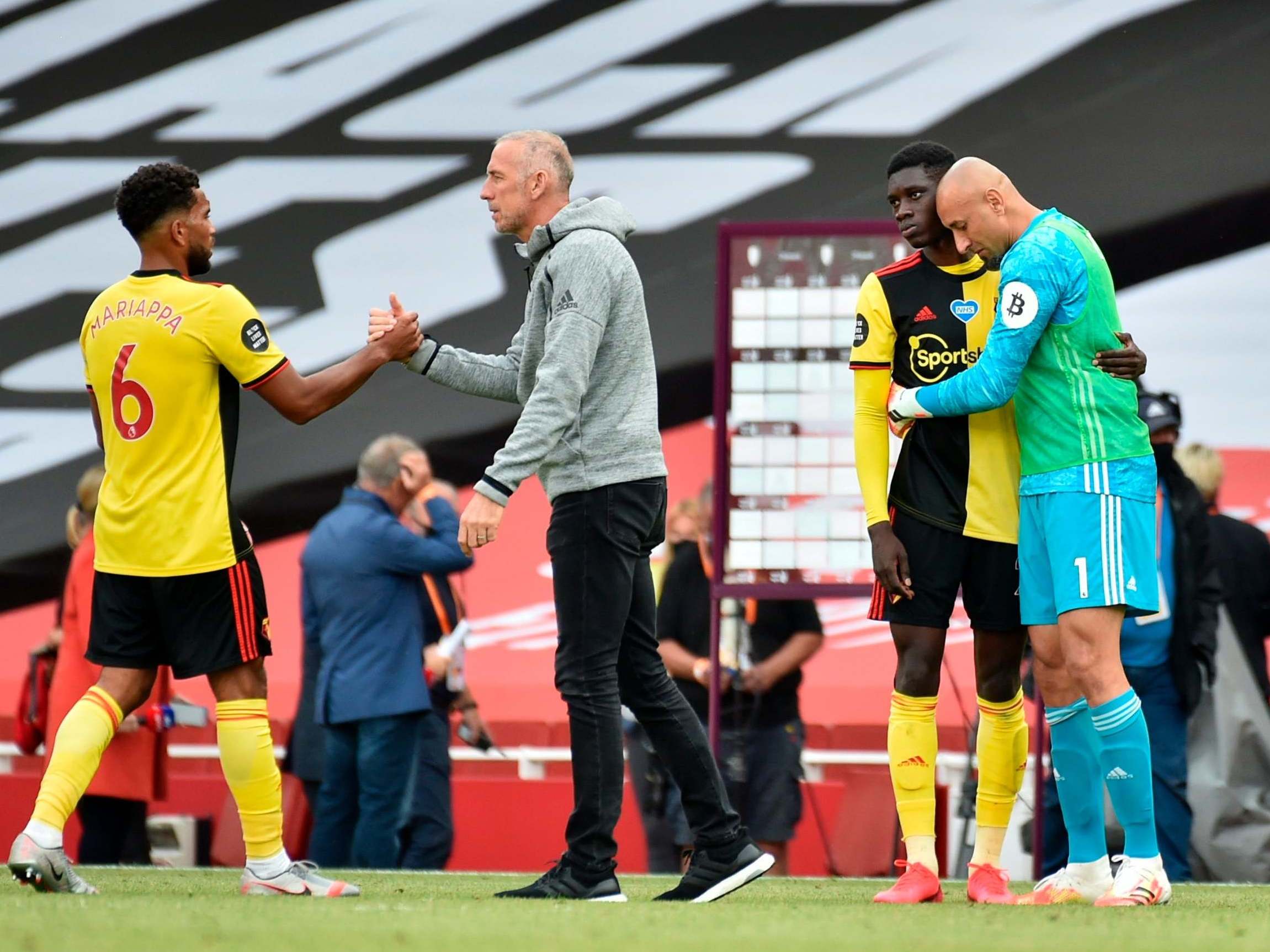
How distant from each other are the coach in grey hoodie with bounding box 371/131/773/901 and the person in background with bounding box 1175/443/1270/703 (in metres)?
2.99

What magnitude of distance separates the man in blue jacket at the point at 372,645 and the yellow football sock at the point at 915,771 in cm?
257

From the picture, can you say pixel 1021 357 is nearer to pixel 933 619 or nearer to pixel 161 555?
pixel 933 619

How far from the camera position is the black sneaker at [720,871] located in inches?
165

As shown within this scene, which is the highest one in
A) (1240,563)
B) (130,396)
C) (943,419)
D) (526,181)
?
(526,181)

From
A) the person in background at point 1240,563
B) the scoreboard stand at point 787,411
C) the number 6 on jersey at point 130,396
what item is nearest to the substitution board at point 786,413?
the scoreboard stand at point 787,411

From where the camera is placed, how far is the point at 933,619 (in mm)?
4242

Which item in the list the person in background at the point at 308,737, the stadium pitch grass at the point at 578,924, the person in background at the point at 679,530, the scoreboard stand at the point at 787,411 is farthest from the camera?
the person in background at the point at 679,530

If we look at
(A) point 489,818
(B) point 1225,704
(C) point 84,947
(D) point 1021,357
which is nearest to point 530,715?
(A) point 489,818

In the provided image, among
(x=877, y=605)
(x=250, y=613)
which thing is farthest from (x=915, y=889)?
(x=250, y=613)

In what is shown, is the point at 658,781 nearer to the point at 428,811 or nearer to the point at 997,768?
the point at 428,811

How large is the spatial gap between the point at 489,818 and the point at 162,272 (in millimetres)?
3667

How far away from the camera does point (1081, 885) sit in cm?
421

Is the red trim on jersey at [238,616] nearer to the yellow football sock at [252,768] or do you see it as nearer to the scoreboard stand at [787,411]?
the yellow football sock at [252,768]

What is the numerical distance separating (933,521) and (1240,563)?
111 inches
